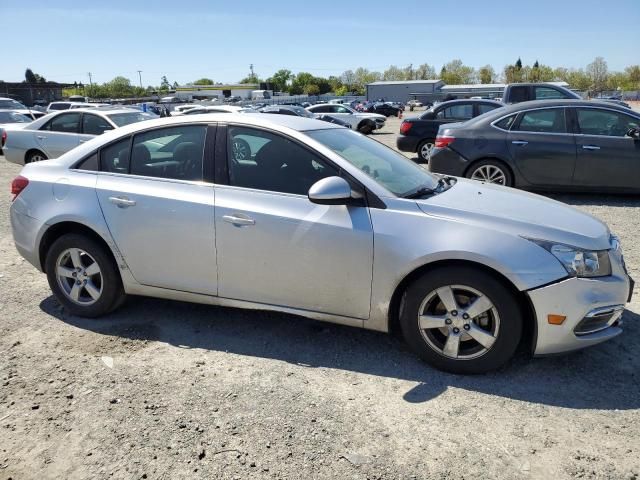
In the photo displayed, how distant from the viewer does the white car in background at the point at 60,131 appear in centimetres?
1059

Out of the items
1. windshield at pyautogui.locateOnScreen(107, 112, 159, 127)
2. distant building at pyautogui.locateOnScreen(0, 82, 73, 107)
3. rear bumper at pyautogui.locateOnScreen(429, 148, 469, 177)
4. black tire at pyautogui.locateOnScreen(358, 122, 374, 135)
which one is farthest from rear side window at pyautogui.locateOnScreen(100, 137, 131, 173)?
distant building at pyautogui.locateOnScreen(0, 82, 73, 107)

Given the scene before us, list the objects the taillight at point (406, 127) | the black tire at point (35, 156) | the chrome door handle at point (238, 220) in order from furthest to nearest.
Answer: the taillight at point (406, 127) → the black tire at point (35, 156) → the chrome door handle at point (238, 220)

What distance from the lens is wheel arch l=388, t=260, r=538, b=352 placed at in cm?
296

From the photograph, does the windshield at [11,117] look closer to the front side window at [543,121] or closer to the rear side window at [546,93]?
the front side window at [543,121]

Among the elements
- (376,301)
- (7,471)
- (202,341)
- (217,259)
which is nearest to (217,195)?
(217,259)

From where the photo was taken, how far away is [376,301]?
3.21 metres

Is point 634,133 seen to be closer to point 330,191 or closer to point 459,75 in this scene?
point 330,191

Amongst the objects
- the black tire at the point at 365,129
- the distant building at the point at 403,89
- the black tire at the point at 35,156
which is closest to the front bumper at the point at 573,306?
the black tire at the point at 365,129

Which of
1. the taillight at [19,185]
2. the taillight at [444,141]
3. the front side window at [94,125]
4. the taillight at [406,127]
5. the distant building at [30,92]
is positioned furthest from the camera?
the distant building at [30,92]

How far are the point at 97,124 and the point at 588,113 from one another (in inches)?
361

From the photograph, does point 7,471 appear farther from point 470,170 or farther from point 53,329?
point 470,170

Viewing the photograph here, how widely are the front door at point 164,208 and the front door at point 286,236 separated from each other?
0.14 meters

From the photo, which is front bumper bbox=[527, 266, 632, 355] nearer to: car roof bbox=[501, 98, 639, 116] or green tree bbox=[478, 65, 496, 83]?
car roof bbox=[501, 98, 639, 116]

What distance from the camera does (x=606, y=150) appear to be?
7.47m
